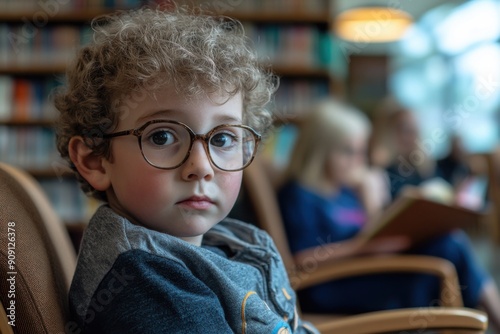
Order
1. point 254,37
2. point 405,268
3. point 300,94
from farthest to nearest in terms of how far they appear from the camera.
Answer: point 300,94
point 254,37
point 405,268

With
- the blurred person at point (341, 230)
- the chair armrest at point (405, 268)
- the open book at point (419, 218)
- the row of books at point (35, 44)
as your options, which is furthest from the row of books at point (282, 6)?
the chair armrest at point (405, 268)

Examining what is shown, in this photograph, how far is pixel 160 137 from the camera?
84cm

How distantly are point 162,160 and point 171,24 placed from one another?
21 centimetres

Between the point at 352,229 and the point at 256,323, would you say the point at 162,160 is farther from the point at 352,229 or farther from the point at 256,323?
the point at 352,229

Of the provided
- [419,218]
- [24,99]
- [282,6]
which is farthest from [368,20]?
[419,218]

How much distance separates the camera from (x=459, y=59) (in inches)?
344

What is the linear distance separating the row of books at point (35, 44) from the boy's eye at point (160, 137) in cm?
360

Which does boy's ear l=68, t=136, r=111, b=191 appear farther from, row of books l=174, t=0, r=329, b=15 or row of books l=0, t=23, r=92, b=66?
row of books l=0, t=23, r=92, b=66

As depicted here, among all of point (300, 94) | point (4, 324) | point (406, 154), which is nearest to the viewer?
point (4, 324)

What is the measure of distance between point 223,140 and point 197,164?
2.6 inches

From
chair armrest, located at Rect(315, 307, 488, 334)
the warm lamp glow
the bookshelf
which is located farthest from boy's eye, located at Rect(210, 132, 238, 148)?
the warm lamp glow

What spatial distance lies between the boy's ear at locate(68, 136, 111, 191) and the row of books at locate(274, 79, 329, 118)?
10.9ft

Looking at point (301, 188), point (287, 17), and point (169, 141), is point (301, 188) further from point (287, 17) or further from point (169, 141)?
point (287, 17)

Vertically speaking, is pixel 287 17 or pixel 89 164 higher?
pixel 287 17
